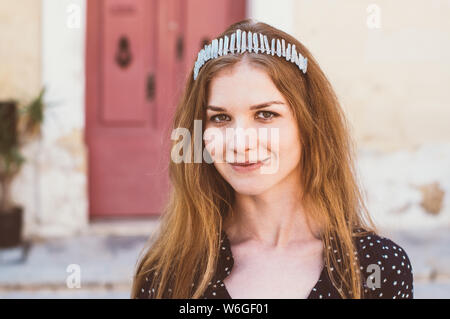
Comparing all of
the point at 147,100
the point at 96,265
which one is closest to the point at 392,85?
the point at 147,100

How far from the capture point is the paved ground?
4297 mm

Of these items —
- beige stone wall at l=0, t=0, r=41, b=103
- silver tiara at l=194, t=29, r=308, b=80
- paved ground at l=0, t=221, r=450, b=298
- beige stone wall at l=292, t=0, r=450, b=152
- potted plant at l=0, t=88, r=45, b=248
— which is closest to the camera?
silver tiara at l=194, t=29, r=308, b=80

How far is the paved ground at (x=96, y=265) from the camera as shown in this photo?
4297 millimetres

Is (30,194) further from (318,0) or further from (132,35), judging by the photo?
(318,0)

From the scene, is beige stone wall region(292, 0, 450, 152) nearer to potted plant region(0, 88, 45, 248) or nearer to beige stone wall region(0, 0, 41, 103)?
beige stone wall region(0, 0, 41, 103)

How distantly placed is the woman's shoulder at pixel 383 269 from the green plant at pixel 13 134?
4086 millimetres

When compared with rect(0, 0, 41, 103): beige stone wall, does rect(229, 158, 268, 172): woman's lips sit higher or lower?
lower

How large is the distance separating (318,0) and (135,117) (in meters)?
1.79

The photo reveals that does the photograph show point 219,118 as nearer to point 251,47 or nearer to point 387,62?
point 251,47

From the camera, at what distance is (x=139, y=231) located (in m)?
5.35

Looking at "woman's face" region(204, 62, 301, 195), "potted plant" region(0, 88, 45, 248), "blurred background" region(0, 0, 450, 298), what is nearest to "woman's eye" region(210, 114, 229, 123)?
"woman's face" region(204, 62, 301, 195)

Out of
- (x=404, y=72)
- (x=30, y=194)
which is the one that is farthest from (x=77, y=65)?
(x=404, y=72)

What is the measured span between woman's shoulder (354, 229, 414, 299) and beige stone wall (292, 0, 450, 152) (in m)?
4.09

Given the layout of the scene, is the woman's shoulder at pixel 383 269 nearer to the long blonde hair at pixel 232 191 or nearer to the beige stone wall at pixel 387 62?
the long blonde hair at pixel 232 191
